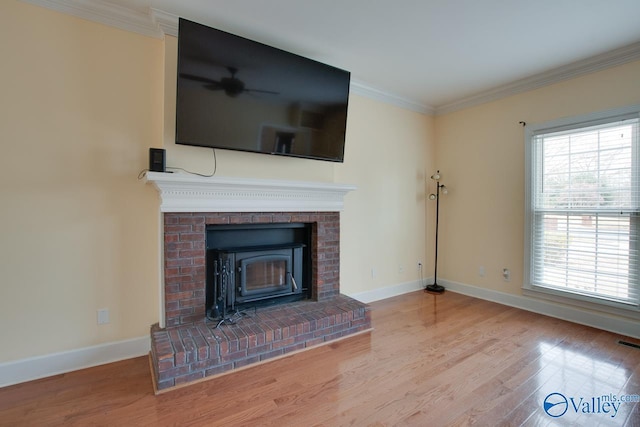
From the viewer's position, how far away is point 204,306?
2.50m

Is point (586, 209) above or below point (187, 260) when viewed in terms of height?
above

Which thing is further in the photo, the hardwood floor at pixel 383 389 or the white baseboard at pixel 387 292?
the white baseboard at pixel 387 292

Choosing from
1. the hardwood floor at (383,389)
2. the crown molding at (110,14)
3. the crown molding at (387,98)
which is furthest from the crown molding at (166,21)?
the hardwood floor at (383,389)

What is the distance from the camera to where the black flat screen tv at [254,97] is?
2.29 meters

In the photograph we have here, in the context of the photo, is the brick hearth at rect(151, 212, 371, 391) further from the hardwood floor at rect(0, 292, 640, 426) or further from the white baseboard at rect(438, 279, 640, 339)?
the white baseboard at rect(438, 279, 640, 339)

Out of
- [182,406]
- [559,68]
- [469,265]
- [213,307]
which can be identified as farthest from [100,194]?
[559,68]

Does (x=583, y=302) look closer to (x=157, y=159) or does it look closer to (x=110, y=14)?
(x=157, y=159)

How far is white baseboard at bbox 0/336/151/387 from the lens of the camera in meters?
2.01

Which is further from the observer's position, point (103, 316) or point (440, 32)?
point (440, 32)

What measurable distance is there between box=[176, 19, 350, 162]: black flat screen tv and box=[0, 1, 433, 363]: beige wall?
0.22m

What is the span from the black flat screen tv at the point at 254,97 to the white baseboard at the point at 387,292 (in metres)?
1.74

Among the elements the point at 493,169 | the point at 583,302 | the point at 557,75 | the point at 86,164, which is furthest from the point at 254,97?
the point at 583,302

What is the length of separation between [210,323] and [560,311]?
139 inches

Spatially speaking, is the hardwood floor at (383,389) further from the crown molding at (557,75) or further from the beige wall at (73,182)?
the crown molding at (557,75)
